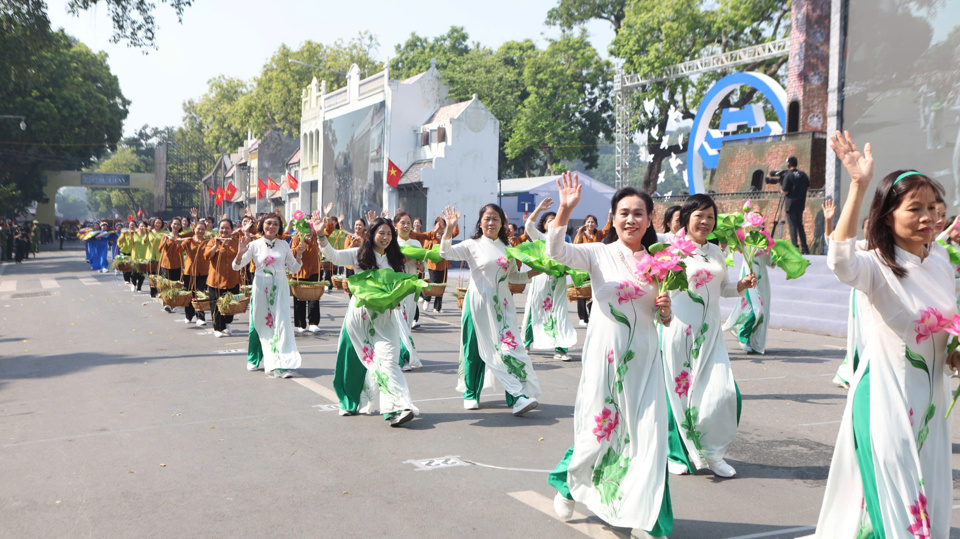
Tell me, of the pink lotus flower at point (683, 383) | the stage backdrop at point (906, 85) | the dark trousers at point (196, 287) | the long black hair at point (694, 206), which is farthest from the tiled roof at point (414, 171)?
the pink lotus flower at point (683, 383)

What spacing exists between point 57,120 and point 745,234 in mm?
48290

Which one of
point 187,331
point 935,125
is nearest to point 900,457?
point 187,331

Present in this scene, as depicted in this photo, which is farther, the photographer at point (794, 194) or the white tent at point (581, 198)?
the white tent at point (581, 198)

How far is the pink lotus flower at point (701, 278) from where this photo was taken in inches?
224

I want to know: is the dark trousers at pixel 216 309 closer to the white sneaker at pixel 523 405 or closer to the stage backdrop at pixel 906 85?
the white sneaker at pixel 523 405

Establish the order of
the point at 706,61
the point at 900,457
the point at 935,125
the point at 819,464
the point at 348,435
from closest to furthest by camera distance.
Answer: the point at 900,457 → the point at 819,464 → the point at 348,435 → the point at 935,125 → the point at 706,61

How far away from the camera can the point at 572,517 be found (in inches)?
182

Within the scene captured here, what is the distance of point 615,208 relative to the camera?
4535 millimetres

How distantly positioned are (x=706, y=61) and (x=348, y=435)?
30090 millimetres

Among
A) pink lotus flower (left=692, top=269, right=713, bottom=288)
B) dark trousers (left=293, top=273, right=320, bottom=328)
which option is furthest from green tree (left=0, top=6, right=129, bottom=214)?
pink lotus flower (left=692, top=269, right=713, bottom=288)

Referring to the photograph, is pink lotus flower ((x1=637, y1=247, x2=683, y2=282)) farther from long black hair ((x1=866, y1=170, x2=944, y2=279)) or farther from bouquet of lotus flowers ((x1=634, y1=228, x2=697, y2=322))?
long black hair ((x1=866, y1=170, x2=944, y2=279))

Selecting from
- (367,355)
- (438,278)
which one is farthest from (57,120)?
(367,355)

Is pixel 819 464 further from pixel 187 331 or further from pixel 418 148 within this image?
pixel 418 148

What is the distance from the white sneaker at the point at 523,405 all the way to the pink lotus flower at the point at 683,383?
189cm
